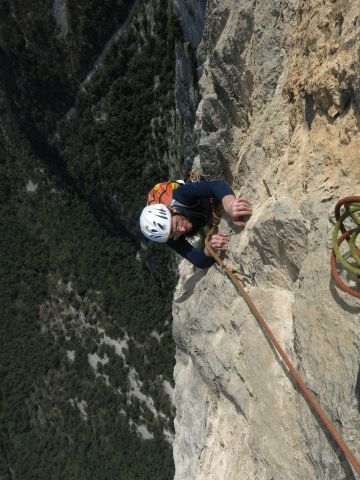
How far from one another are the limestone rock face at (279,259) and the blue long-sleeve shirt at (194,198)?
0.84 ft

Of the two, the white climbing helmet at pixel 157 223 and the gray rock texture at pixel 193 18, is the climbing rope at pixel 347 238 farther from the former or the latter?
the gray rock texture at pixel 193 18

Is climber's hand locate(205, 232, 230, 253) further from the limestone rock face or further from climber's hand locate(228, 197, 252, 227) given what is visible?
climber's hand locate(228, 197, 252, 227)

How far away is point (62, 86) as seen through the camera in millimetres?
24047

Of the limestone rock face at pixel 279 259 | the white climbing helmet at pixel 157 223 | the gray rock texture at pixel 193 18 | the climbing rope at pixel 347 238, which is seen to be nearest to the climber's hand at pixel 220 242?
the limestone rock face at pixel 279 259

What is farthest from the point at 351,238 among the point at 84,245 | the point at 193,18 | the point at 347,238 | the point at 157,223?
the point at 84,245

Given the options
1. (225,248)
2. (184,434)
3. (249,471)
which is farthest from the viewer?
(184,434)

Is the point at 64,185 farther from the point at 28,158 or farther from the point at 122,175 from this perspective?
the point at 122,175

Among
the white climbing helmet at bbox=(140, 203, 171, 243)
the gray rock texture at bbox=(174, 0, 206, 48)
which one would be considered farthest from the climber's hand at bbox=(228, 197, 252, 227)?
the gray rock texture at bbox=(174, 0, 206, 48)

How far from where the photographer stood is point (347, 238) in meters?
3.23

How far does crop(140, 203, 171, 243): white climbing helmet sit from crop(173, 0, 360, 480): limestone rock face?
91 centimetres

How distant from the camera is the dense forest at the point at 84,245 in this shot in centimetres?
2028

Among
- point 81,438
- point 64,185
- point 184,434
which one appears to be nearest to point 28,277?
point 64,185

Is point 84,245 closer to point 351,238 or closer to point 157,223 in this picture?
point 157,223

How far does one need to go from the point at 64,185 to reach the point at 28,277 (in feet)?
24.4
